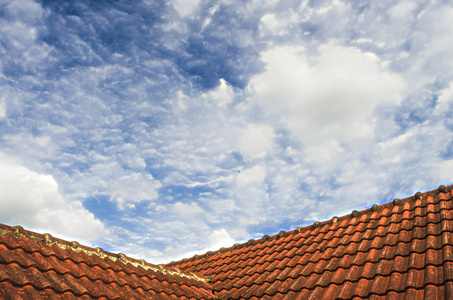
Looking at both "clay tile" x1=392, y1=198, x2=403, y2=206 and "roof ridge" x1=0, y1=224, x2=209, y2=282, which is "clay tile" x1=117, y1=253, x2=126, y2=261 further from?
"clay tile" x1=392, y1=198, x2=403, y2=206

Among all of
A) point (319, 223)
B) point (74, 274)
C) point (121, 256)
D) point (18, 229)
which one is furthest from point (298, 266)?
point (18, 229)

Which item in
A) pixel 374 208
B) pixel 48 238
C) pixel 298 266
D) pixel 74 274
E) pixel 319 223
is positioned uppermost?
pixel 374 208

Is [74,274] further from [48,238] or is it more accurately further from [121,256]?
[121,256]

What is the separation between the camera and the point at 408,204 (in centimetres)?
681

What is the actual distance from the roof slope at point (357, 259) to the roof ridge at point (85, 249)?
0.99 metres

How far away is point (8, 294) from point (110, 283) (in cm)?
170

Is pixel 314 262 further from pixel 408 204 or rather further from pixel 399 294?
pixel 408 204

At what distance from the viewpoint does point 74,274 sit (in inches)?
182

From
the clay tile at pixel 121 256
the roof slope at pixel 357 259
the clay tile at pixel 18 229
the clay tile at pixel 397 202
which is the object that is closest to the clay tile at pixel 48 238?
the clay tile at pixel 18 229

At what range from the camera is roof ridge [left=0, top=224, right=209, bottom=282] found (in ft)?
16.2

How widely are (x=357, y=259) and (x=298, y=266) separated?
1.12 meters

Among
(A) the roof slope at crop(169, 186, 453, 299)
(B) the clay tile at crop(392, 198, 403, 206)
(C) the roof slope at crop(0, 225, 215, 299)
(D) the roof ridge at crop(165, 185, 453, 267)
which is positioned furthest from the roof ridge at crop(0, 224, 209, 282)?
(B) the clay tile at crop(392, 198, 403, 206)

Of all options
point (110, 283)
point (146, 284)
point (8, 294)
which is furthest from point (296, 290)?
point (8, 294)

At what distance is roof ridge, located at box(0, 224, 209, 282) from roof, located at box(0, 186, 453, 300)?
0.02 meters
